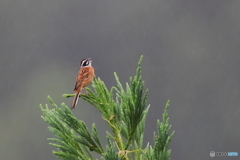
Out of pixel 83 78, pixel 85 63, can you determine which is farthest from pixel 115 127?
pixel 85 63

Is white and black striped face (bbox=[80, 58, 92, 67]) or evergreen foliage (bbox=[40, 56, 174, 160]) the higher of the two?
white and black striped face (bbox=[80, 58, 92, 67])

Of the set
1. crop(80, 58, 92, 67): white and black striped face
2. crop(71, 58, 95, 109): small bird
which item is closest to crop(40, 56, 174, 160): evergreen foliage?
crop(71, 58, 95, 109): small bird

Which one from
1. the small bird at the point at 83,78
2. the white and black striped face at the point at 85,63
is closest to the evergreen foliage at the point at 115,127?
the small bird at the point at 83,78

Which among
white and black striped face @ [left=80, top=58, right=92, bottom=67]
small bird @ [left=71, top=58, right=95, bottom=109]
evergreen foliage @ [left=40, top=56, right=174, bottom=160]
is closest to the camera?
evergreen foliage @ [left=40, top=56, right=174, bottom=160]

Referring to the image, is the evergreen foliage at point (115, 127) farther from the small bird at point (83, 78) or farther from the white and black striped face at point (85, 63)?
the white and black striped face at point (85, 63)

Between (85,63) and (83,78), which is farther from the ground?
(85,63)

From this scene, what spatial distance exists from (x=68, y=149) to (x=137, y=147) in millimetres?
952

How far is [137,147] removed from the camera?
6543 mm

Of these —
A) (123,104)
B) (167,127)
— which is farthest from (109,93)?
(167,127)

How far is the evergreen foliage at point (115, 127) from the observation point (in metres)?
5.92

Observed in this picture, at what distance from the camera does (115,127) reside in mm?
6559

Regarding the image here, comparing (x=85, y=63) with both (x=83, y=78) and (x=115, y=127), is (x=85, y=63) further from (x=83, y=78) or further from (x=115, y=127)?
(x=115, y=127)

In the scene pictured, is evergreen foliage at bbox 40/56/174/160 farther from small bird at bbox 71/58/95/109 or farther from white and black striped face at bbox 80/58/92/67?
white and black striped face at bbox 80/58/92/67

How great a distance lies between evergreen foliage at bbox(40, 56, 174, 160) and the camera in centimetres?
592
